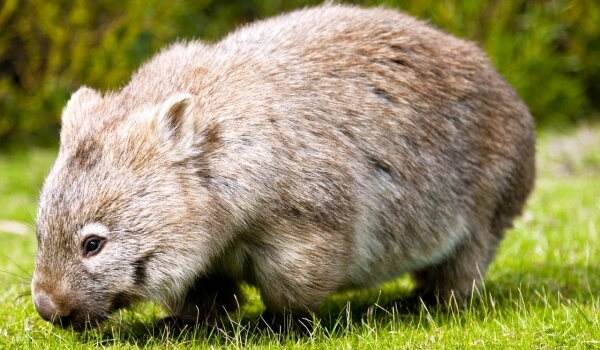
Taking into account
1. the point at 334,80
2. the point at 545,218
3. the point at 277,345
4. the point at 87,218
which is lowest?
the point at 545,218

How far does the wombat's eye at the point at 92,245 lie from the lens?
4.78m

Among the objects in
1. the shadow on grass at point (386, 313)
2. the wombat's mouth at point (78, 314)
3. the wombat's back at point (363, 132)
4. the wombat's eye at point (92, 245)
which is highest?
the wombat's back at point (363, 132)

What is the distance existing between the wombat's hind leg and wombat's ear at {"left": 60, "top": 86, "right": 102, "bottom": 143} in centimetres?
237

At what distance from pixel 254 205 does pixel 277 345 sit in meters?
0.73

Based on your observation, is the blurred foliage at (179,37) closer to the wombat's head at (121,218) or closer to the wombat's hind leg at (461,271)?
the wombat's hind leg at (461,271)

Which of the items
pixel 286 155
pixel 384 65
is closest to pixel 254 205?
pixel 286 155

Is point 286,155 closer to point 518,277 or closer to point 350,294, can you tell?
point 350,294

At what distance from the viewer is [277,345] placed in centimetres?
486

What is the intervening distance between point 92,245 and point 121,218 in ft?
0.64

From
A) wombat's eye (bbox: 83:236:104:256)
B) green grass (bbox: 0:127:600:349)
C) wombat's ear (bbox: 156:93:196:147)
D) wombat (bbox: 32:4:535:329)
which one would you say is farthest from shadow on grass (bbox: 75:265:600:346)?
wombat's ear (bbox: 156:93:196:147)

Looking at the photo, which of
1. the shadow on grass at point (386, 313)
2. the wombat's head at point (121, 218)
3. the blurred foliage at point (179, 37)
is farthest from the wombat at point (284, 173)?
the blurred foliage at point (179, 37)

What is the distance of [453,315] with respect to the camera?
5.32 m

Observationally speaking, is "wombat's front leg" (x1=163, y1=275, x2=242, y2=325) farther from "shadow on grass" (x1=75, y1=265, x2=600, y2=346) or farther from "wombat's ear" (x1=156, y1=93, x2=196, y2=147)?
"wombat's ear" (x1=156, y1=93, x2=196, y2=147)

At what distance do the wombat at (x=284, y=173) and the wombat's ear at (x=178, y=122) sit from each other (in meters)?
0.01
